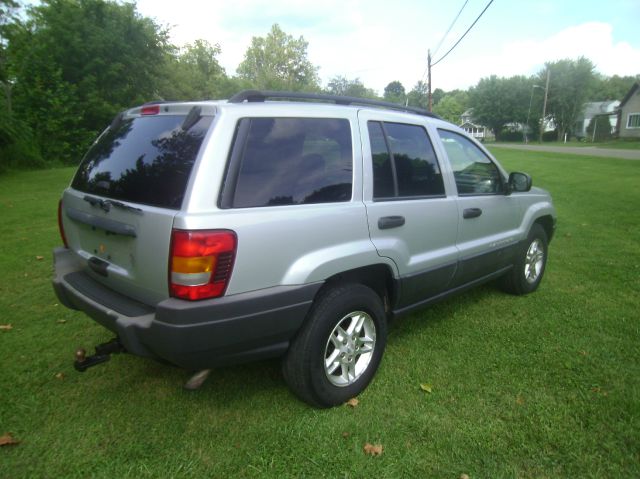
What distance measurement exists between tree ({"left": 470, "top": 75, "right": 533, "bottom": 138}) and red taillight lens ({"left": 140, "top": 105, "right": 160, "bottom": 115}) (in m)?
65.7

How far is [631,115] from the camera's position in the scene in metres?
43.7

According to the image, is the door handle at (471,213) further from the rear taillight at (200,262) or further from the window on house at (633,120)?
the window on house at (633,120)

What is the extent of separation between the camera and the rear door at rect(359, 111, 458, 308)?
2820mm

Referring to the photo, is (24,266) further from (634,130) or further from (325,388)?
(634,130)

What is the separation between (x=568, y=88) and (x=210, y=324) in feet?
207

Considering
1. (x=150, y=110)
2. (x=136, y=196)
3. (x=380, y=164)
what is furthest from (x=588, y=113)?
(x=136, y=196)

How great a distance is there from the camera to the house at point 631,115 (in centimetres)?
4303

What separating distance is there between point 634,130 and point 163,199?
53106 millimetres

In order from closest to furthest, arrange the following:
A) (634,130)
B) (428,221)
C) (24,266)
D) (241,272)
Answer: (241,272)
(428,221)
(24,266)
(634,130)

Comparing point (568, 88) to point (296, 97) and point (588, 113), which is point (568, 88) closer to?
point (588, 113)

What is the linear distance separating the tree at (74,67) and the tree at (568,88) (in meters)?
Answer: 48.9

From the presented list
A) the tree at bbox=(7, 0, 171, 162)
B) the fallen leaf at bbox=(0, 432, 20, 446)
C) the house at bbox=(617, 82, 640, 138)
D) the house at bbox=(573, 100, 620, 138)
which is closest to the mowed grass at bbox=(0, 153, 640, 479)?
the fallen leaf at bbox=(0, 432, 20, 446)

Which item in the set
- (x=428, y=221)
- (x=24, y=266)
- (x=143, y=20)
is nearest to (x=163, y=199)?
(x=428, y=221)

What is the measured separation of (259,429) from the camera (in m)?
2.53
